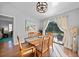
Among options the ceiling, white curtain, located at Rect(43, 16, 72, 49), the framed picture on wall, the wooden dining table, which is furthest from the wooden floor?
the ceiling

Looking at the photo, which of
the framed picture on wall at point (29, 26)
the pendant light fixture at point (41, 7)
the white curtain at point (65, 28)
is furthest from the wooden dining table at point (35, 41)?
the pendant light fixture at point (41, 7)

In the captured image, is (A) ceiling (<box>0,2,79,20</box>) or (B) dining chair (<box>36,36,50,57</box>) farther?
(B) dining chair (<box>36,36,50,57</box>)

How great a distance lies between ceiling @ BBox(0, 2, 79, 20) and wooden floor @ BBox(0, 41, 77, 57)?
26.7 inches

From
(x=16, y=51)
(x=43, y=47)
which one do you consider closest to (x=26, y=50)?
(x=16, y=51)

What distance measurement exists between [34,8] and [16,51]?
0.97 metres

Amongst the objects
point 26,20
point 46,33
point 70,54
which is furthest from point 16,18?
point 70,54

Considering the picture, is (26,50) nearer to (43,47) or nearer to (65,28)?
(43,47)

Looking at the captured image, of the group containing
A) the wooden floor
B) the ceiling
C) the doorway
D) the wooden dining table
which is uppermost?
the ceiling

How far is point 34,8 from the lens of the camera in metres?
1.63

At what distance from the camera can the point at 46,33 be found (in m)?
1.69

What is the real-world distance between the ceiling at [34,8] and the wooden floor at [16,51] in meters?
0.68

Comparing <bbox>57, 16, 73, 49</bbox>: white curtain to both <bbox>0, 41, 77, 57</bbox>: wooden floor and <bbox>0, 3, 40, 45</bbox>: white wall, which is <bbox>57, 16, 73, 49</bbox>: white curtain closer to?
<bbox>0, 41, 77, 57</bbox>: wooden floor

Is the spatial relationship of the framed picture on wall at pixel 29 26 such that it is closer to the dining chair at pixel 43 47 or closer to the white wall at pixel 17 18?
the white wall at pixel 17 18

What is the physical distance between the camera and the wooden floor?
1.60 m
